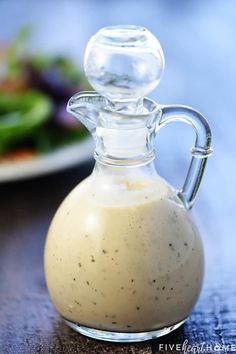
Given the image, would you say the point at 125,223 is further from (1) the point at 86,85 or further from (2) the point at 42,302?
(1) the point at 86,85

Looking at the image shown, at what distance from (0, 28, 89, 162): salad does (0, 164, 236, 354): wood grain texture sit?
0.51 feet

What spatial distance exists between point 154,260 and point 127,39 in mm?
193

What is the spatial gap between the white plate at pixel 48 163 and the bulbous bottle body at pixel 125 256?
0.41 metres

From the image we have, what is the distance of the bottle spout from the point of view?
2.62 ft

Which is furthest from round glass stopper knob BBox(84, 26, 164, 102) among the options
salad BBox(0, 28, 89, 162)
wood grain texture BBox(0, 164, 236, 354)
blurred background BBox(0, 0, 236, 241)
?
salad BBox(0, 28, 89, 162)

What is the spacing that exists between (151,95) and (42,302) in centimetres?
76

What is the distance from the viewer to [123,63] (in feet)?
2.47

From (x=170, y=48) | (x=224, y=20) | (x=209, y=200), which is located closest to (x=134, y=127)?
(x=209, y=200)

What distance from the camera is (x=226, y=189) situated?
121cm

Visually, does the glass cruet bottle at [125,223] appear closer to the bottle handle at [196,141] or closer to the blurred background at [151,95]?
the bottle handle at [196,141]

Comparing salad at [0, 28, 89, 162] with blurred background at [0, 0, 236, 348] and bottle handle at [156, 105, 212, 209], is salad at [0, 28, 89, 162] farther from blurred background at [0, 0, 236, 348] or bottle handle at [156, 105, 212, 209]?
bottle handle at [156, 105, 212, 209]

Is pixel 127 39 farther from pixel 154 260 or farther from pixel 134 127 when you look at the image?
pixel 154 260

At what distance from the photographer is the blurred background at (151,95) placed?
1.22 m

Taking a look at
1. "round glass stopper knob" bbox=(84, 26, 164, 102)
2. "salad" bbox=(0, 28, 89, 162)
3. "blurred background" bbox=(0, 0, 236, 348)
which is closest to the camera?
"round glass stopper knob" bbox=(84, 26, 164, 102)
